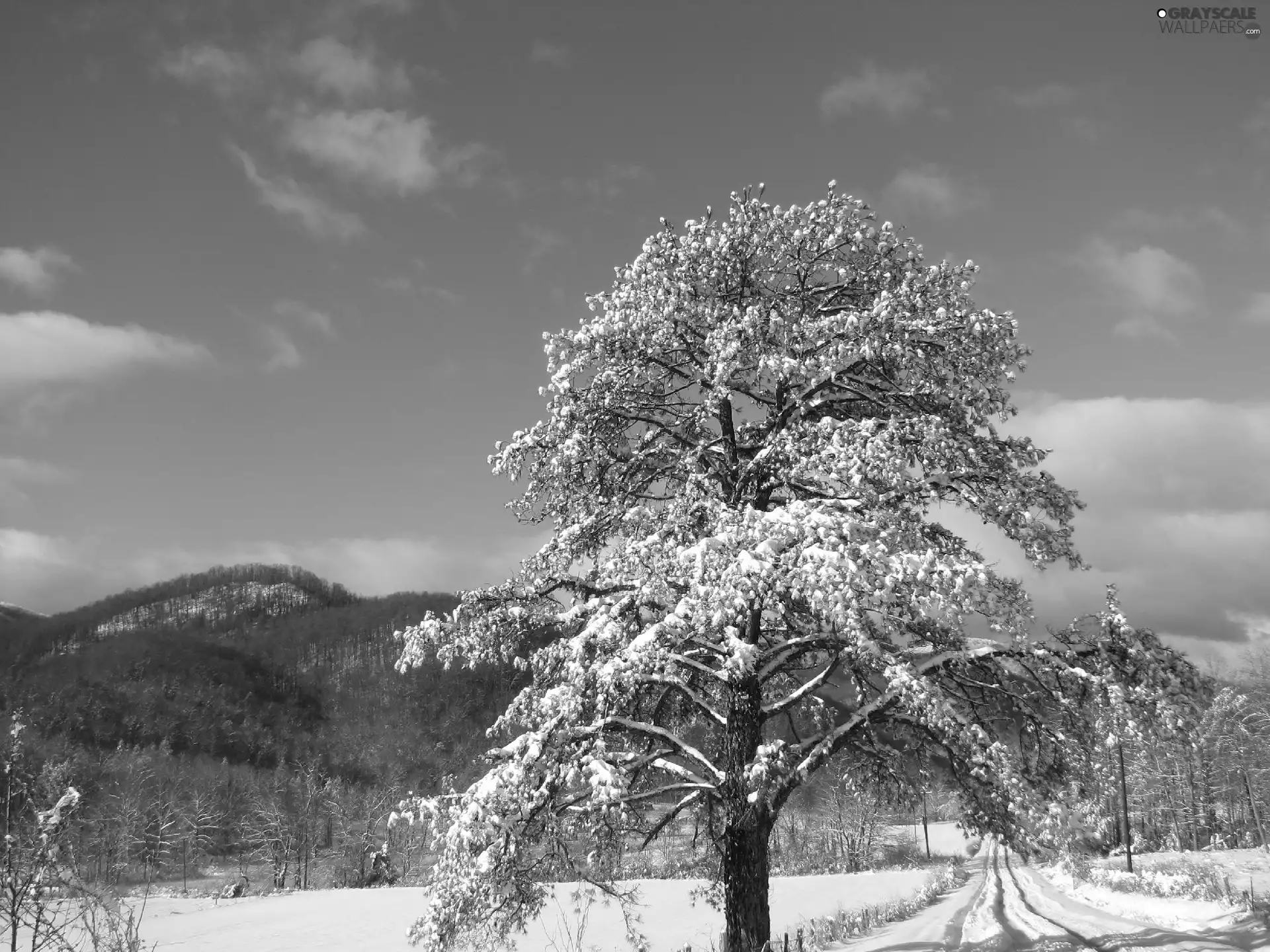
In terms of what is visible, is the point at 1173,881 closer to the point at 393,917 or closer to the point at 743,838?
the point at 743,838

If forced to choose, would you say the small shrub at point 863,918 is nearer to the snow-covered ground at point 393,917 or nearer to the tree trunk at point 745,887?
the snow-covered ground at point 393,917

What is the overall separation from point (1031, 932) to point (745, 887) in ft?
50.1

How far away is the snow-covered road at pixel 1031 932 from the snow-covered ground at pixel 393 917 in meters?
5.42

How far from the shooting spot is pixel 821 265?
32.4 feet

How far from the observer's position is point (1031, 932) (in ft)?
61.8

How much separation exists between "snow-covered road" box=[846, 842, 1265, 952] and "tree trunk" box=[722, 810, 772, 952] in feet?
7.39

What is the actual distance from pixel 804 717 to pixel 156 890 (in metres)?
80.4

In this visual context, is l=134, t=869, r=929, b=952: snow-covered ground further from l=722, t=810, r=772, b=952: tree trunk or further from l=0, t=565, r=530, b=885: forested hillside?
l=722, t=810, r=772, b=952: tree trunk

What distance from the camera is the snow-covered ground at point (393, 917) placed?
103ft

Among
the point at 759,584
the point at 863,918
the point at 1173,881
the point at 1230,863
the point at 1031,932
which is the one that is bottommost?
the point at 1230,863

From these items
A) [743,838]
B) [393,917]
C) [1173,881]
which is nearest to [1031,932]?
[1173,881]

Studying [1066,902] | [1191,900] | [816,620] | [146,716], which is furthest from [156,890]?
[146,716]

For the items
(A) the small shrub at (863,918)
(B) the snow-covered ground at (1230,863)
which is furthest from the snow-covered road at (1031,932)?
(B) the snow-covered ground at (1230,863)

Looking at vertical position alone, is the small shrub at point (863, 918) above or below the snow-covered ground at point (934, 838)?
above
